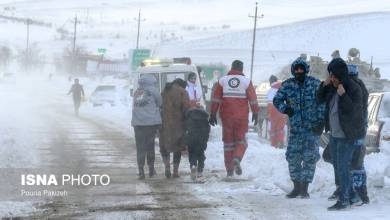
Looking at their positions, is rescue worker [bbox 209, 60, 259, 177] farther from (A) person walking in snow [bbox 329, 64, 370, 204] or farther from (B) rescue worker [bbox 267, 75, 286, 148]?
(B) rescue worker [bbox 267, 75, 286, 148]

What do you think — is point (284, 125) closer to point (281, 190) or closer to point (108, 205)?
point (281, 190)

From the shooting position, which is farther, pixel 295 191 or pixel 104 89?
pixel 104 89

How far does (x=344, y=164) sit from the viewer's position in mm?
8773

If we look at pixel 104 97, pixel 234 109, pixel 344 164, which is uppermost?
pixel 234 109

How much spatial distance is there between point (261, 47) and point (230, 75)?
10682 cm

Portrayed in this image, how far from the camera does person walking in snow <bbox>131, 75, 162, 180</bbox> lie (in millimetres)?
12180

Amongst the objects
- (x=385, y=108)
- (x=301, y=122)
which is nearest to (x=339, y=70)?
(x=301, y=122)

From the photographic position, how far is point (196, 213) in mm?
8555

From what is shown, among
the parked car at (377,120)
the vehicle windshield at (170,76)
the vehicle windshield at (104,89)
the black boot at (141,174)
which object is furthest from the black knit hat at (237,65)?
the vehicle windshield at (104,89)

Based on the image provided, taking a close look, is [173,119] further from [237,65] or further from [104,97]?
[104,97]

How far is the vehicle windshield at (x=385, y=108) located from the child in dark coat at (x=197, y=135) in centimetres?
319

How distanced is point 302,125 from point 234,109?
99.6 inches

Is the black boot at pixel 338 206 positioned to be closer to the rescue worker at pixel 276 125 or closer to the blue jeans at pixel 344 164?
the blue jeans at pixel 344 164

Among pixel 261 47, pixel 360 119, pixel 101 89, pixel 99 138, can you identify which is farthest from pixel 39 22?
pixel 360 119
